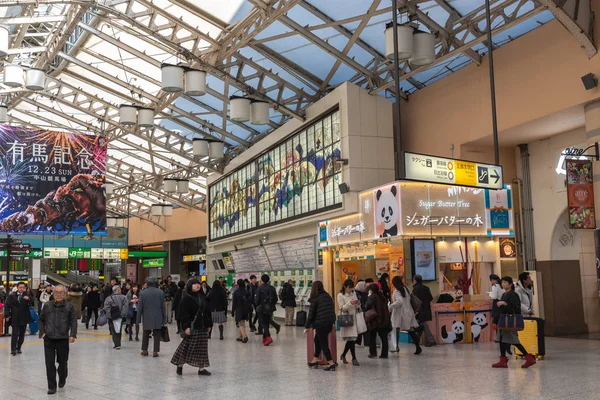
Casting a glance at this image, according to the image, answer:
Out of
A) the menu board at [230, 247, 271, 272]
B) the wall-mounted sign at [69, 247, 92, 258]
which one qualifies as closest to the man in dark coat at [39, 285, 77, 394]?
the menu board at [230, 247, 271, 272]

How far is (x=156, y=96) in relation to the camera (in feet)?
76.4

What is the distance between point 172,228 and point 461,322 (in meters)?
31.1

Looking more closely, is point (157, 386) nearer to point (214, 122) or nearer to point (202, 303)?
point (202, 303)

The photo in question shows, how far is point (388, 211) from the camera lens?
15.0m

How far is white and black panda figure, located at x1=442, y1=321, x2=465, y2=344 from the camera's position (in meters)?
13.9

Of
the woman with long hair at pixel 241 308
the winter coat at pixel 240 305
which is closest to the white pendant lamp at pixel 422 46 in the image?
the woman with long hair at pixel 241 308

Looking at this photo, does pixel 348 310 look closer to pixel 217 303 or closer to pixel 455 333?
pixel 455 333

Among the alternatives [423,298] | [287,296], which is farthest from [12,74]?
[423,298]

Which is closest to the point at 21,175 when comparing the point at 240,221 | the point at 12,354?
the point at 12,354

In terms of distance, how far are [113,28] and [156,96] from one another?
432cm

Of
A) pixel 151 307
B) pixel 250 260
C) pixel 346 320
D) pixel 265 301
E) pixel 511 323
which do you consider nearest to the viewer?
pixel 511 323

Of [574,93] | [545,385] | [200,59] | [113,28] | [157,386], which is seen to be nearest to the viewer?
[545,385]

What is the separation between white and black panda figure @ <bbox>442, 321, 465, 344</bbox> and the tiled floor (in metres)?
0.71

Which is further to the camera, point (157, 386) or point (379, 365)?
point (379, 365)
